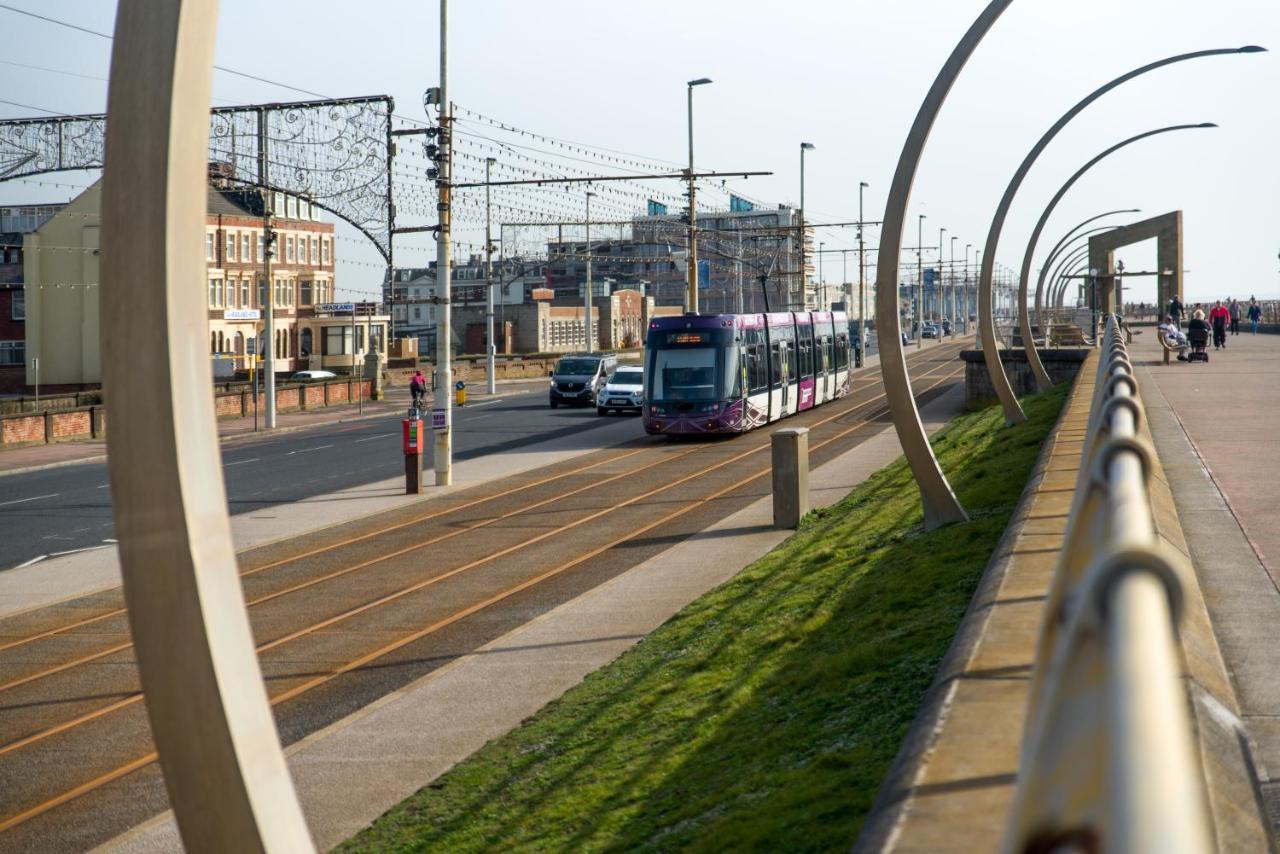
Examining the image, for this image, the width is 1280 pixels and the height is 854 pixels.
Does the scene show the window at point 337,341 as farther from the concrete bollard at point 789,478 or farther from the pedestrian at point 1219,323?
the concrete bollard at point 789,478

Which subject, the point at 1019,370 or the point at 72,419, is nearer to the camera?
the point at 1019,370

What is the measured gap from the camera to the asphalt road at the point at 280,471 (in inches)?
931

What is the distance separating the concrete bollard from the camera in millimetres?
20547

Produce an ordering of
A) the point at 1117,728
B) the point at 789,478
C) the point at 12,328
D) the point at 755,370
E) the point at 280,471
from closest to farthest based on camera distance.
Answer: the point at 1117,728 → the point at 789,478 → the point at 280,471 → the point at 755,370 → the point at 12,328

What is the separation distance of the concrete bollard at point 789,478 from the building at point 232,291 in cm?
4617

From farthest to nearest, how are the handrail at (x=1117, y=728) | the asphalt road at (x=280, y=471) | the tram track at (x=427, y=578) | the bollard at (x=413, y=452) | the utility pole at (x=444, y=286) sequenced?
1. the utility pole at (x=444, y=286)
2. the bollard at (x=413, y=452)
3. the asphalt road at (x=280, y=471)
4. the tram track at (x=427, y=578)
5. the handrail at (x=1117, y=728)

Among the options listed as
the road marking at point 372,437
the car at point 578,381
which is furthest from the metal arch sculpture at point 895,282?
the car at point 578,381

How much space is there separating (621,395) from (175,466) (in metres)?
45.0

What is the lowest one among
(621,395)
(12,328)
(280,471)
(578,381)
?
(280,471)

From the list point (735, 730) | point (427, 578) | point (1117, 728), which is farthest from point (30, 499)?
point (1117, 728)

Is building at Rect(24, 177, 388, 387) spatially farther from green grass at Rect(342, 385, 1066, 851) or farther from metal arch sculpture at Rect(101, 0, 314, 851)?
metal arch sculpture at Rect(101, 0, 314, 851)

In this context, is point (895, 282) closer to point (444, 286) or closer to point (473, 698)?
point (473, 698)

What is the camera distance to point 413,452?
2717cm

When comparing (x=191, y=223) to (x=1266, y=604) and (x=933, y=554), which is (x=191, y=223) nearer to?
(x=1266, y=604)
